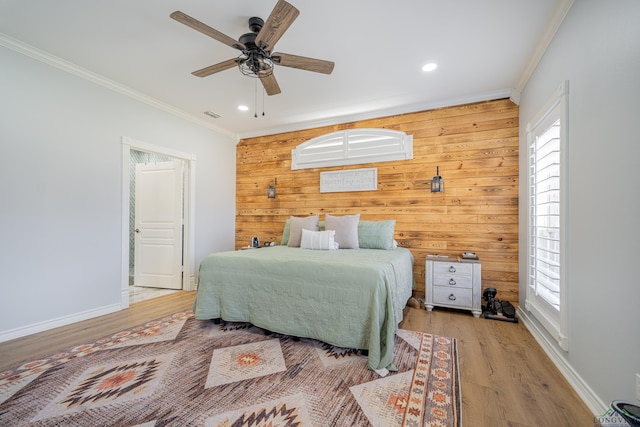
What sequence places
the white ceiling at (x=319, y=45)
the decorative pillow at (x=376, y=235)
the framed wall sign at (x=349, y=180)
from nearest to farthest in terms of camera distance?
the white ceiling at (x=319, y=45) → the decorative pillow at (x=376, y=235) → the framed wall sign at (x=349, y=180)

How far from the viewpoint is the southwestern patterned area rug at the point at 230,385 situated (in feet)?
4.77

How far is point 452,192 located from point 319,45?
237 cm

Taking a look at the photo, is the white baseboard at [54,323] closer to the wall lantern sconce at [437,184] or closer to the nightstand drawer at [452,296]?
the nightstand drawer at [452,296]

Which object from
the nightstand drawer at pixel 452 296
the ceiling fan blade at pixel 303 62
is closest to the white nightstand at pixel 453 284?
the nightstand drawer at pixel 452 296

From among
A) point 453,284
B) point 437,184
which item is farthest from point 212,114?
point 453,284

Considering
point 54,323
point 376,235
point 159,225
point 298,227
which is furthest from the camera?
point 159,225

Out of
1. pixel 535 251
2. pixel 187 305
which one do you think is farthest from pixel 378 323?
pixel 187 305

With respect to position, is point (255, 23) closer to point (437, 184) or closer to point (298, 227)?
point (298, 227)

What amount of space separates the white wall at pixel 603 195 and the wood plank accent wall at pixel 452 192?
1.41 meters

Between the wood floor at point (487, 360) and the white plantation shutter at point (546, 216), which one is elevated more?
the white plantation shutter at point (546, 216)

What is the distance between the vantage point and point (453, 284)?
3.07 meters

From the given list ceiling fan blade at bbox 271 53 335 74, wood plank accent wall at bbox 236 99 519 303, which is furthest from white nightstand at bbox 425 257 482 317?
ceiling fan blade at bbox 271 53 335 74

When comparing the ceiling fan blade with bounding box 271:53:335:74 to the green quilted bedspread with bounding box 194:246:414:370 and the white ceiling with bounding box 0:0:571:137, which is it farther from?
the green quilted bedspread with bounding box 194:246:414:370

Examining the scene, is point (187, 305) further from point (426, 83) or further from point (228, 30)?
point (426, 83)
